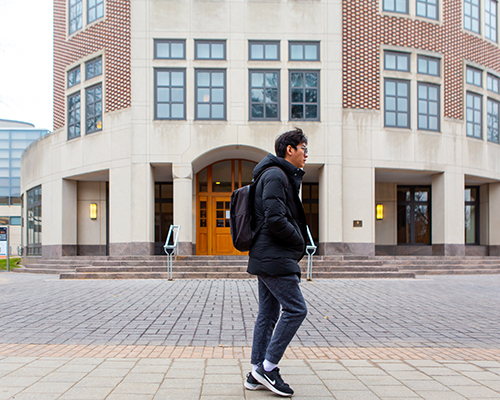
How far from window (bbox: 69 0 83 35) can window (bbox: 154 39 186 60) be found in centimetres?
460

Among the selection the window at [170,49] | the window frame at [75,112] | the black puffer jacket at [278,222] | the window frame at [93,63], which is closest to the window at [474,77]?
the window at [170,49]

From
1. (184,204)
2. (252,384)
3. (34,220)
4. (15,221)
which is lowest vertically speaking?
(252,384)

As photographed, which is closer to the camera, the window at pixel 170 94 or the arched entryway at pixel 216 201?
the window at pixel 170 94

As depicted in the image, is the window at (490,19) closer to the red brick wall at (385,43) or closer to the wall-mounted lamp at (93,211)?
the red brick wall at (385,43)

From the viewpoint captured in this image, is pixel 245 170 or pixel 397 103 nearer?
pixel 397 103

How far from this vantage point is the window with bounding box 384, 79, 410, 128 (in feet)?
54.9

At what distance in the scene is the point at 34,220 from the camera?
21.3 m

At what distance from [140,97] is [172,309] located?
10308 millimetres

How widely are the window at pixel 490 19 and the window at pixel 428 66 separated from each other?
363 centimetres

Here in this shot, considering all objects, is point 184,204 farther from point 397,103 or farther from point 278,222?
point 278,222

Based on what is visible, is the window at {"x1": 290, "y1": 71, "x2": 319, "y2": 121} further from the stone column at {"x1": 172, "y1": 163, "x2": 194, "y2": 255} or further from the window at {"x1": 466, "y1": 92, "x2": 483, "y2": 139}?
the window at {"x1": 466, "y1": 92, "x2": 483, "y2": 139}

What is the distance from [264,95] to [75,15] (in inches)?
352

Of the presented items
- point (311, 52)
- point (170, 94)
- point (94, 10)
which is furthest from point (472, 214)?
point (94, 10)

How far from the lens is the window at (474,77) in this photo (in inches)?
715
